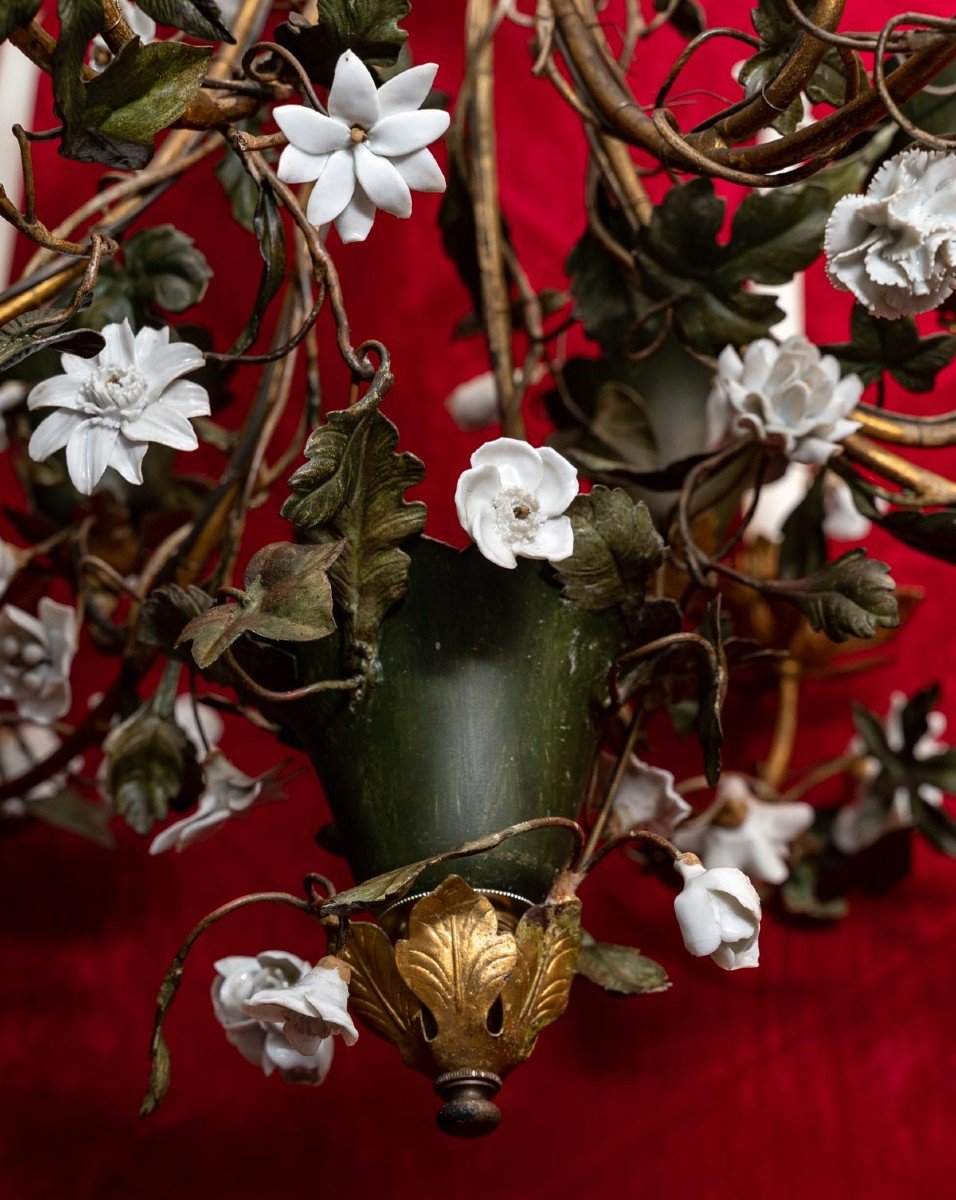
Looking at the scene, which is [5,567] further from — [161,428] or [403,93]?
[403,93]

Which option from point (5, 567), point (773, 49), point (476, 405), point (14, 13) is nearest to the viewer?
point (14, 13)

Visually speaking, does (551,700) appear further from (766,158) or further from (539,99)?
(539,99)

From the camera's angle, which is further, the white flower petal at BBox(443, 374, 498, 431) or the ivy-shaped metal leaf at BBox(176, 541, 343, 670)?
the white flower petal at BBox(443, 374, 498, 431)

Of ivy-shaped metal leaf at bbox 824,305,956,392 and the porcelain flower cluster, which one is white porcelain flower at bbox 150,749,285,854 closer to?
the porcelain flower cluster

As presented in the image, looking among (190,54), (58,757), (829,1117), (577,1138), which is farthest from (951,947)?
A: (190,54)

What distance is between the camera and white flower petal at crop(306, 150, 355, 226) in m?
0.56

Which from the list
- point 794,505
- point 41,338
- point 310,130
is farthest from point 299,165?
point 794,505

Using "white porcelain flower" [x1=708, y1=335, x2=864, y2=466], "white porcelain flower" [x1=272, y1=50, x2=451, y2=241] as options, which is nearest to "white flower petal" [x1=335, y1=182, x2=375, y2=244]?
"white porcelain flower" [x1=272, y1=50, x2=451, y2=241]

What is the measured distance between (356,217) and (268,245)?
1.9 inches

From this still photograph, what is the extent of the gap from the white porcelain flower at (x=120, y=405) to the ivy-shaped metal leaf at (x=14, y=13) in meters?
0.13

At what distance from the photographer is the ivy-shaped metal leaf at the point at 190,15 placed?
0.55 metres

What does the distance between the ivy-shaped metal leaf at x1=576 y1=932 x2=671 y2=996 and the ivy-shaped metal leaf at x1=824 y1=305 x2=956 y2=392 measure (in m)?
0.32

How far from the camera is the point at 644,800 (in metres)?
0.74

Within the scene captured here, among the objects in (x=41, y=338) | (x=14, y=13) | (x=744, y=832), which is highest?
(x=14, y=13)
